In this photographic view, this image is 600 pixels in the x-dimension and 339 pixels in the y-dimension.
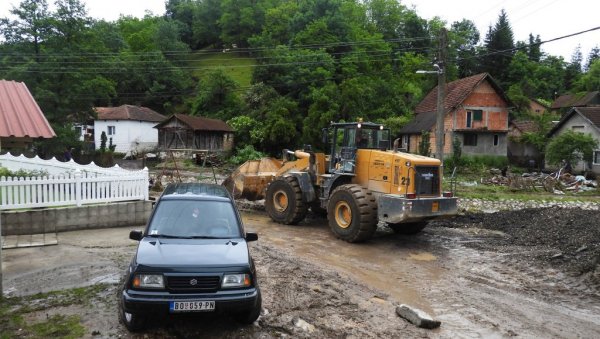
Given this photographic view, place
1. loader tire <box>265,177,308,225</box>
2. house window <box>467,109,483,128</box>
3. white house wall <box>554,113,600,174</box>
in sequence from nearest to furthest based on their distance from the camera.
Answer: loader tire <box>265,177,308,225</box> < white house wall <box>554,113,600,174</box> < house window <box>467,109,483,128</box>

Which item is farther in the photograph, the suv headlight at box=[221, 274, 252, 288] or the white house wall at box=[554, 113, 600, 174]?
the white house wall at box=[554, 113, 600, 174]

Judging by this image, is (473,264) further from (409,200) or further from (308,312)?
(308,312)

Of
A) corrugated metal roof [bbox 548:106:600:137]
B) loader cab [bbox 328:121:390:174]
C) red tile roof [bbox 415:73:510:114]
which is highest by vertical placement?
red tile roof [bbox 415:73:510:114]

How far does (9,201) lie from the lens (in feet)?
34.0

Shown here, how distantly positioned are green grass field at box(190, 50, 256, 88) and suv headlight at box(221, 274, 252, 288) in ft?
188

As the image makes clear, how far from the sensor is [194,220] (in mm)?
6090

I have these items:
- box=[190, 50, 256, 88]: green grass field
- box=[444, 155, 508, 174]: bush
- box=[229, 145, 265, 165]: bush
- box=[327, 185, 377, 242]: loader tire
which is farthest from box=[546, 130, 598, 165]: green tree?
box=[190, 50, 256, 88]: green grass field

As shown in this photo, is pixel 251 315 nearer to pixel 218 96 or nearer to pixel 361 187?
pixel 361 187

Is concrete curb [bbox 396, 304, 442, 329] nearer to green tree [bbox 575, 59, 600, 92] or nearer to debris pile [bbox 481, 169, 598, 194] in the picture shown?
debris pile [bbox 481, 169, 598, 194]

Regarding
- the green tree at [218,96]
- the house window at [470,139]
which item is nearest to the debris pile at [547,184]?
the house window at [470,139]

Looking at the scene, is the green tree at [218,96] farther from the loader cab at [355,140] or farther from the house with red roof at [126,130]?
the loader cab at [355,140]

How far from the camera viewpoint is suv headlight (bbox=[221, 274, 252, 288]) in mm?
5125

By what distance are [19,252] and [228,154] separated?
1201 inches

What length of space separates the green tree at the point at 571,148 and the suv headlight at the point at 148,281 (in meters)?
30.5
